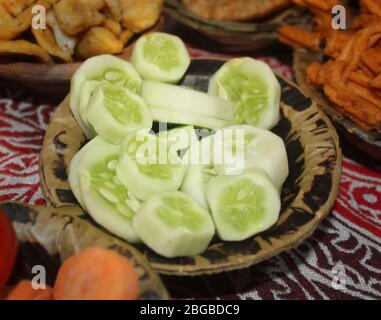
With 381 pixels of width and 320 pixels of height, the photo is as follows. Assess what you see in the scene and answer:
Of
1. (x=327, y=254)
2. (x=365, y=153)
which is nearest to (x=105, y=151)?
(x=327, y=254)

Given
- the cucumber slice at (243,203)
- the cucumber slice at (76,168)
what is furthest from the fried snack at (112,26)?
the cucumber slice at (243,203)

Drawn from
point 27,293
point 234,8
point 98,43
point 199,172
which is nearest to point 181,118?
point 199,172

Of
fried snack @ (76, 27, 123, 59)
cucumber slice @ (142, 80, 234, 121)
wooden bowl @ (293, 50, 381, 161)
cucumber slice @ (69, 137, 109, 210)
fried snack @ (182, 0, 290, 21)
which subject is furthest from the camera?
fried snack @ (182, 0, 290, 21)

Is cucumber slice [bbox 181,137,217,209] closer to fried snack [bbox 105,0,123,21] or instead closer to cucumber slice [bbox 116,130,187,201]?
cucumber slice [bbox 116,130,187,201]

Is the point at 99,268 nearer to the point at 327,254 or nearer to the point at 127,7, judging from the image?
the point at 327,254

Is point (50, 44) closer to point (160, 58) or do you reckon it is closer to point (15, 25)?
point (15, 25)

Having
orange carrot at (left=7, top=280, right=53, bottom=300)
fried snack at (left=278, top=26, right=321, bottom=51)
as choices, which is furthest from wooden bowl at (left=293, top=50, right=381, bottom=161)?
orange carrot at (left=7, top=280, right=53, bottom=300)

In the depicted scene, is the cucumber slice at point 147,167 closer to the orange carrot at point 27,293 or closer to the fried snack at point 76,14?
the orange carrot at point 27,293
